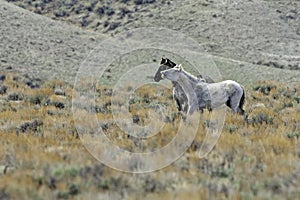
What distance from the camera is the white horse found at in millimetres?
12898

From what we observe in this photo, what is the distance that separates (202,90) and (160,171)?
19.8 ft

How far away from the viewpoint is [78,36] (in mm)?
40500

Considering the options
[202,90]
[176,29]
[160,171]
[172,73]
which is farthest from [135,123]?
[176,29]

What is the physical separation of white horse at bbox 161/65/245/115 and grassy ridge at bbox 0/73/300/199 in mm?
525

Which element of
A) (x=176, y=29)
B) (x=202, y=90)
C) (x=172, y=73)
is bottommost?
(x=176, y=29)

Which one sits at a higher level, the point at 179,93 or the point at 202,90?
the point at 202,90

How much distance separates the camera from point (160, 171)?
24.0 feet

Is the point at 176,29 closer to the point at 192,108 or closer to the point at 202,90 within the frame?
the point at 202,90

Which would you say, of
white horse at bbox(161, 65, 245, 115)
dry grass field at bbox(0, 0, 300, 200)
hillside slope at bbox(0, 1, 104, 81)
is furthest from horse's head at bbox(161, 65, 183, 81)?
hillside slope at bbox(0, 1, 104, 81)

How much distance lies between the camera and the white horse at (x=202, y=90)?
12898mm

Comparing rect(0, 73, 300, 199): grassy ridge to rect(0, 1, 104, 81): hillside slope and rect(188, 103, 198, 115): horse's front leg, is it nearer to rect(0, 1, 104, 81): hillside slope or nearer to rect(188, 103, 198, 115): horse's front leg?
rect(188, 103, 198, 115): horse's front leg

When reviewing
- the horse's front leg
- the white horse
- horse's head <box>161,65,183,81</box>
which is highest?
horse's head <box>161,65,183,81</box>

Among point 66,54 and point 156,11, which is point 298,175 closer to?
point 66,54

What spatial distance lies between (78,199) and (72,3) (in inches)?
2075
